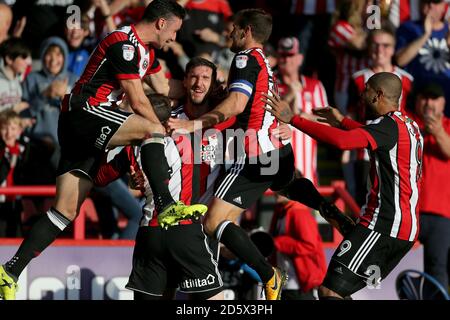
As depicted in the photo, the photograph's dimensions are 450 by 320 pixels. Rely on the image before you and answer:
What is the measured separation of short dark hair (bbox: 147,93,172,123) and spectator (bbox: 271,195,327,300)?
213cm

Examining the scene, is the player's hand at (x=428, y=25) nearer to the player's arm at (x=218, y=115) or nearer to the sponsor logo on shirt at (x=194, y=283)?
the player's arm at (x=218, y=115)

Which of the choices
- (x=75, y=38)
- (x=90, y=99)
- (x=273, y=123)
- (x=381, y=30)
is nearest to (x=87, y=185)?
(x=90, y=99)

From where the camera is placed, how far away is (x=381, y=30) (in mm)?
12797

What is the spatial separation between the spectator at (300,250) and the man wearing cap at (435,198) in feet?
4.37

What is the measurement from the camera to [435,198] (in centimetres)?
1177

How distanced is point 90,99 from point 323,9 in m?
5.65

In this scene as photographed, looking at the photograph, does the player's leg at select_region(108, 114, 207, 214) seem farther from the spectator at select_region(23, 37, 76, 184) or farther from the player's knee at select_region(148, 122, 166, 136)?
the spectator at select_region(23, 37, 76, 184)

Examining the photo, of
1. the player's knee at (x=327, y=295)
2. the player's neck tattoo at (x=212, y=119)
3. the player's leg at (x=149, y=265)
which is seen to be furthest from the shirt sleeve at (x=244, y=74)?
the player's knee at (x=327, y=295)

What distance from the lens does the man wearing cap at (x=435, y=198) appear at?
38.1ft

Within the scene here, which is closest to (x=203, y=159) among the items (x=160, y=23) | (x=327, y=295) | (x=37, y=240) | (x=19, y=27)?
(x=160, y=23)

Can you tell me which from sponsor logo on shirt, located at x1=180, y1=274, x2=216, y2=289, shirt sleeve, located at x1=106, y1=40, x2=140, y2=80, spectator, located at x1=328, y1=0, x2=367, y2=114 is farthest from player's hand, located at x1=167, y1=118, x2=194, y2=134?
spectator, located at x1=328, y1=0, x2=367, y2=114

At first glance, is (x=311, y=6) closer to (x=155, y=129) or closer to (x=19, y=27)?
(x=19, y=27)

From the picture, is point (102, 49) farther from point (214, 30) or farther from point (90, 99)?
point (214, 30)

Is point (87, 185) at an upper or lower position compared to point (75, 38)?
lower
